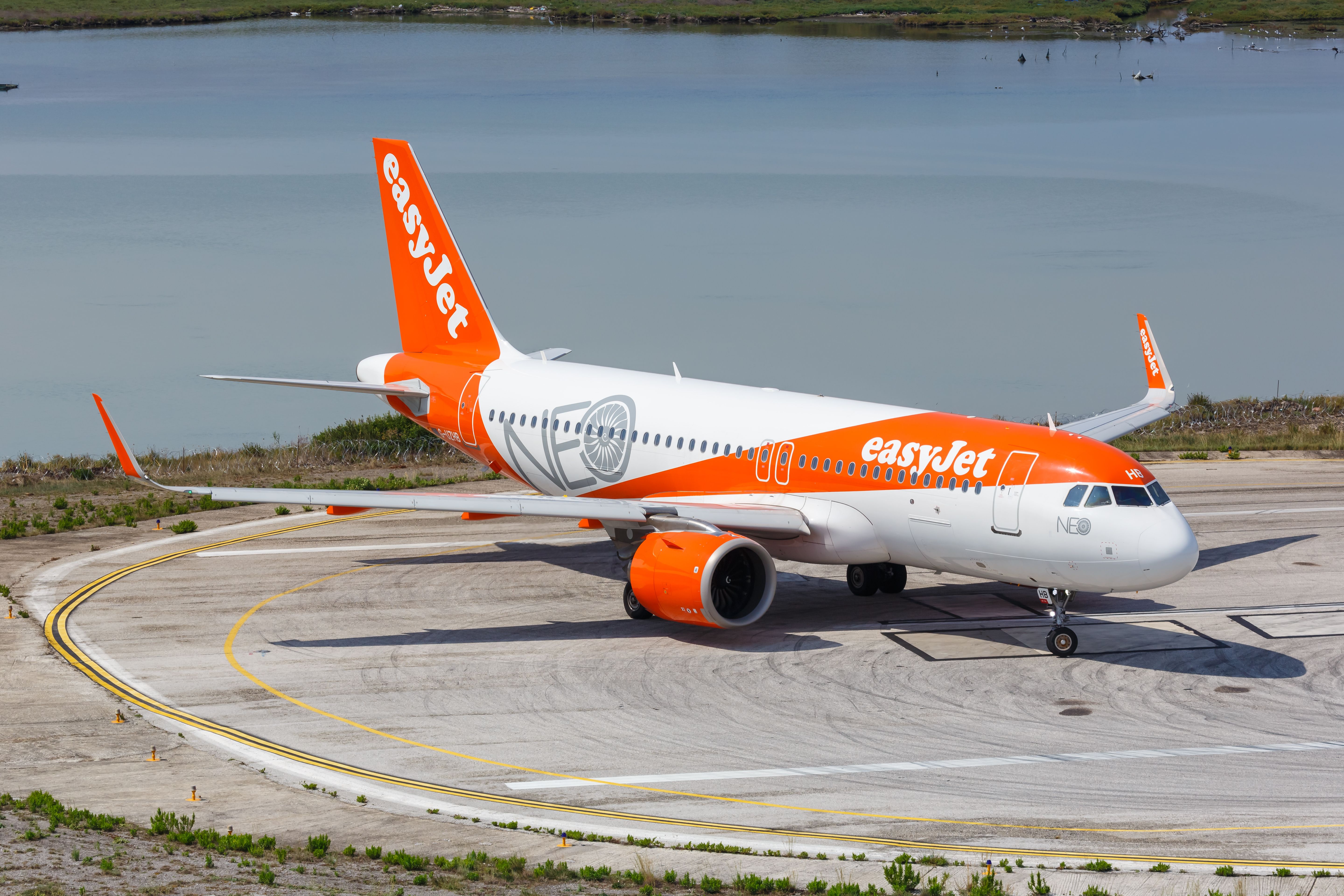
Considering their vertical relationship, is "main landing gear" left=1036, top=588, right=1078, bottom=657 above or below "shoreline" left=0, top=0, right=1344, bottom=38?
below

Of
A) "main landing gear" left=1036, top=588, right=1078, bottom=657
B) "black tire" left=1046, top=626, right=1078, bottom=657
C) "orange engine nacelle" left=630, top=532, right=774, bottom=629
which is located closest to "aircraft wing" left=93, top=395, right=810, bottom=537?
"orange engine nacelle" left=630, top=532, right=774, bottom=629

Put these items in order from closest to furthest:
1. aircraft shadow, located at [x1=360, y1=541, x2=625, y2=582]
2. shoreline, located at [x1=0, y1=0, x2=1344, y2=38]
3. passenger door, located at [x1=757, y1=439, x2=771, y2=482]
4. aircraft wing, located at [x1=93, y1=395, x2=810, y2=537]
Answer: aircraft wing, located at [x1=93, y1=395, x2=810, y2=537], passenger door, located at [x1=757, y1=439, x2=771, y2=482], aircraft shadow, located at [x1=360, y1=541, x2=625, y2=582], shoreline, located at [x1=0, y1=0, x2=1344, y2=38]

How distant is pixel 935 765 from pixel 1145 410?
18747mm

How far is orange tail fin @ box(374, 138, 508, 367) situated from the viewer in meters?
38.3

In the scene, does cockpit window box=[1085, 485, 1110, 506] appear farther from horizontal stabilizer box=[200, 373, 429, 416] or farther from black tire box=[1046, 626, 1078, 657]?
horizontal stabilizer box=[200, 373, 429, 416]

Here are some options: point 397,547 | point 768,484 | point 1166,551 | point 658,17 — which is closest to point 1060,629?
point 1166,551

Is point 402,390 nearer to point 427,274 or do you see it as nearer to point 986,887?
point 427,274

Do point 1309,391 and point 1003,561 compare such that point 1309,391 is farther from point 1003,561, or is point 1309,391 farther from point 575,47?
point 575,47

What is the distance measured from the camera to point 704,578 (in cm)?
2786

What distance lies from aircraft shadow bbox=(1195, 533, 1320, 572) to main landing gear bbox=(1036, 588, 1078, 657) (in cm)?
823

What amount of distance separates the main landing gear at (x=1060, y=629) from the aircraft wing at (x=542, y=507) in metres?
5.10

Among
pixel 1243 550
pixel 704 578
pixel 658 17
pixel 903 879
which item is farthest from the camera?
pixel 658 17

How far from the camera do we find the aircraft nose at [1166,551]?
26.0 m

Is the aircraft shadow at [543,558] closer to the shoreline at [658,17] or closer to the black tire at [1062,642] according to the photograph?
the black tire at [1062,642]
